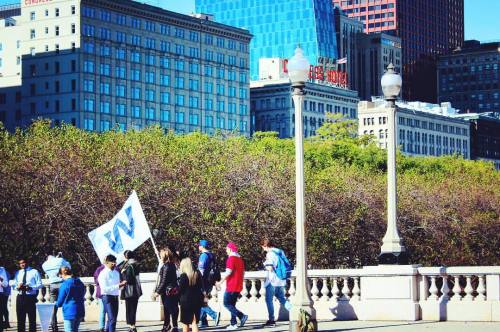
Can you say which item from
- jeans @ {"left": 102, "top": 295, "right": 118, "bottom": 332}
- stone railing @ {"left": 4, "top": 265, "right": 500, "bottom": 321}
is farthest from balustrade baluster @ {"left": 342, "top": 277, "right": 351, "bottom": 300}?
jeans @ {"left": 102, "top": 295, "right": 118, "bottom": 332}

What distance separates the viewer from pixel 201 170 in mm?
62625

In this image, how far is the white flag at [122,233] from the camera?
107 ft

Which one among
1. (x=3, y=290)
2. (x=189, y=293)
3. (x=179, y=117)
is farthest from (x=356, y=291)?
(x=179, y=117)

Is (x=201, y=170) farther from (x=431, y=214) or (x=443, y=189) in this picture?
(x=443, y=189)

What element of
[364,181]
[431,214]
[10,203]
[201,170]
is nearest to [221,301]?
[10,203]

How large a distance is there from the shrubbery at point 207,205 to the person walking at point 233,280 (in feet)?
68.9

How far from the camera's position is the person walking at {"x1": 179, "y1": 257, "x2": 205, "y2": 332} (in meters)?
27.8

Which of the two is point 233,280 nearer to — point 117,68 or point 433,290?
point 433,290

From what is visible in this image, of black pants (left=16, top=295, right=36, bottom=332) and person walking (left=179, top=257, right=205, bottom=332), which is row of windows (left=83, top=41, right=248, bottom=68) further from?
person walking (left=179, top=257, right=205, bottom=332)

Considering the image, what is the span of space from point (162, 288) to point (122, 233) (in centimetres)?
441

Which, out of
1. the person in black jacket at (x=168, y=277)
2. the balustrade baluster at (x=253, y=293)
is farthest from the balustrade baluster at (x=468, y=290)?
the person in black jacket at (x=168, y=277)

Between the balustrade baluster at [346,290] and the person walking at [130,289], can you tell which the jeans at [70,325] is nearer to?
the person walking at [130,289]

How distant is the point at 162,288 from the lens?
28.9 meters

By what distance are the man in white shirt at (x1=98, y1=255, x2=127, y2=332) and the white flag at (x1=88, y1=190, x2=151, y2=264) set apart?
11.4 feet
